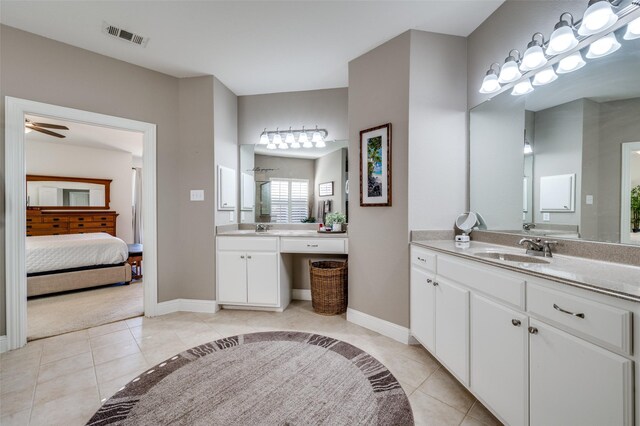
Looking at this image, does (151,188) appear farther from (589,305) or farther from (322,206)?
(589,305)

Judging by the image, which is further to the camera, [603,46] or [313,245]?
[313,245]

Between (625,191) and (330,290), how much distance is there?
2.28 metres

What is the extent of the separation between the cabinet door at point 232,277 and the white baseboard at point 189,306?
12 cm

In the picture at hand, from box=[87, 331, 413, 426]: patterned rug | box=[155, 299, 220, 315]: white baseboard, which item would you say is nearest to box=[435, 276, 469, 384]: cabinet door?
box=[87, 331, 413, 426]: patterned rug

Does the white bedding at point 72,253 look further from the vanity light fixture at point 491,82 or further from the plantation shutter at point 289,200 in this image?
the vanity light fixture at point 491,82

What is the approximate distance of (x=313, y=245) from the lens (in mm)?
2859

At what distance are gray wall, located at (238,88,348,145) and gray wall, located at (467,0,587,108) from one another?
4.70ft

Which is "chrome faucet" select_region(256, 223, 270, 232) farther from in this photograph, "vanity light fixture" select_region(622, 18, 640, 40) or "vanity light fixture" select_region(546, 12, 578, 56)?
"vanity light fixture" select_region(622, 18, 640, 40)

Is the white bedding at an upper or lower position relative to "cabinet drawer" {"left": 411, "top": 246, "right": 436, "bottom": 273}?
lower

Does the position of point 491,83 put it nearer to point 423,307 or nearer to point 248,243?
point 423,307

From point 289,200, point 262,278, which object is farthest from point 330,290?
point 289,200

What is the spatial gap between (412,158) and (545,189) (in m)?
0.90

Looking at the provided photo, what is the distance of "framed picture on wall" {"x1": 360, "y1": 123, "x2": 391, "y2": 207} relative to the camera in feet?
7.67

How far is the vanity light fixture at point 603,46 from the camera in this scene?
132cm
